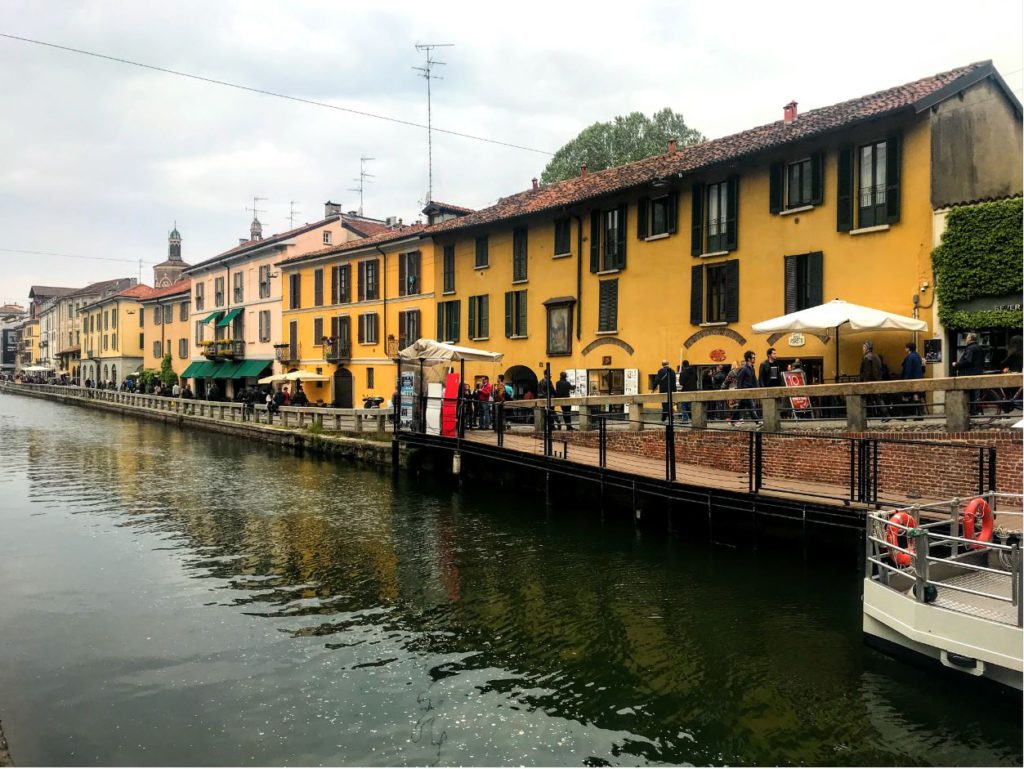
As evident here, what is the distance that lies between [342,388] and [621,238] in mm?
19845

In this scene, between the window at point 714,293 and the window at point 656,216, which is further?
the window at point 656,216

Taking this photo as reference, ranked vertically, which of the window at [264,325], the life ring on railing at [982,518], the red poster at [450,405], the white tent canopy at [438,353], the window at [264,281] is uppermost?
the window at [264,281]

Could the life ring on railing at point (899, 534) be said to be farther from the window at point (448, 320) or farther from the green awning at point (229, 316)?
the green awning at point (229, 316)

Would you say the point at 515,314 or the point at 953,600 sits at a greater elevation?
the point at 515,314

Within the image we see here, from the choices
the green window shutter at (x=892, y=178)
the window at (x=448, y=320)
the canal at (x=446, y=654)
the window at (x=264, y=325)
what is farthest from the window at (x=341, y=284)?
the green window shutter at (x=892, y=178)

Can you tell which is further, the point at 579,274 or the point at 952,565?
the point at 579,274

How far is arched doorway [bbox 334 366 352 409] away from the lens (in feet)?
128

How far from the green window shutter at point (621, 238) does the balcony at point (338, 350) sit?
719 inches

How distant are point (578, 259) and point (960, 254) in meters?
12.4

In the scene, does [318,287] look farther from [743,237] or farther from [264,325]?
[743,237]

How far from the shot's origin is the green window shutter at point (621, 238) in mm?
24734

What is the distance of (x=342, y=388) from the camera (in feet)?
129

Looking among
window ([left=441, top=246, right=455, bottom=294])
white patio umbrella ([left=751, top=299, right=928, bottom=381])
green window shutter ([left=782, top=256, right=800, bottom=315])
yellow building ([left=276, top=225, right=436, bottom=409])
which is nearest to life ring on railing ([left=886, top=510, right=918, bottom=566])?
white patio umbrella ([left=751, top=299, right=928, bottom=381])

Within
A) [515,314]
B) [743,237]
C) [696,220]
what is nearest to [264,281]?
[515,314]
